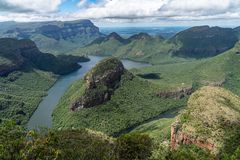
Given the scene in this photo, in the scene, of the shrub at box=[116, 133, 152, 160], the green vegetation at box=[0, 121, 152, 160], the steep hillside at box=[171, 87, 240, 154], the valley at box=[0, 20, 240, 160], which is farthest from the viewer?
the steep hillside at box=[171, 87, 240, 154]

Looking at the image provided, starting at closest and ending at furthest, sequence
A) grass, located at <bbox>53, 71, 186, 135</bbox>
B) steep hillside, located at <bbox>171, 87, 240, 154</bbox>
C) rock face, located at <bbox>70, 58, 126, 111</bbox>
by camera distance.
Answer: steep hillside, located at <bbox>171, 87, 240, 154</bbox> → grass, located at <bbox>53, 71, 186, 135</bbox> → rock face, located at <bbox>70, 58, 126, 111</bbox>

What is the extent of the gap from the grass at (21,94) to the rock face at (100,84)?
22539mm

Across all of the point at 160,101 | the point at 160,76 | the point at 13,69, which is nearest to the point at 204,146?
the point at 160,101

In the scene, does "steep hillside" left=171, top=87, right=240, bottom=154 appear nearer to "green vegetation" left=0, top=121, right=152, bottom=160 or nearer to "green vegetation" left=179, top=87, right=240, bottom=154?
"green vegetation" left=179, top=87, right=240, bottom=154

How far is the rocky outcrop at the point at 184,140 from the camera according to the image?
6722cm

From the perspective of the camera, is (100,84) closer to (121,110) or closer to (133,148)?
(121,110)

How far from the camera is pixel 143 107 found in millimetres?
136000

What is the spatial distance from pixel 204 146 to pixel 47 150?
3340 cm

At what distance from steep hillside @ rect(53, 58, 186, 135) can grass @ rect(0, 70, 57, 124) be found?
1297cm

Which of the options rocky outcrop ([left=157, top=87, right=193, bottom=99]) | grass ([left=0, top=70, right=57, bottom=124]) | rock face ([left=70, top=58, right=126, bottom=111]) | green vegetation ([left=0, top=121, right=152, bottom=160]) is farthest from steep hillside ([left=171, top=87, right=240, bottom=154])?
grass ([left=0, top=70, right=57, bottom=124])

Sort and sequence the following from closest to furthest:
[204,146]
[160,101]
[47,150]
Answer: [47,150] → [204,146] → [160,101]

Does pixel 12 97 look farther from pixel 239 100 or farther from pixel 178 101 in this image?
pixel 239 100

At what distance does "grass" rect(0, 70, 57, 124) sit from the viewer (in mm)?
133500

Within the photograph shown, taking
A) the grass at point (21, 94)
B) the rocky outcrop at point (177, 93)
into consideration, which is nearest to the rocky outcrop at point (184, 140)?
the grass at point (21, 94)
